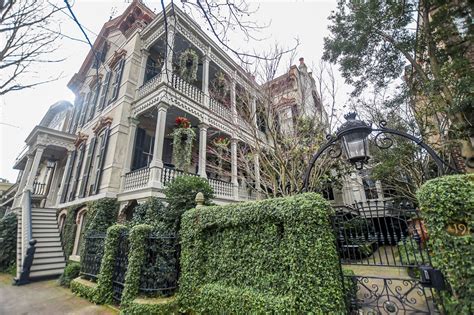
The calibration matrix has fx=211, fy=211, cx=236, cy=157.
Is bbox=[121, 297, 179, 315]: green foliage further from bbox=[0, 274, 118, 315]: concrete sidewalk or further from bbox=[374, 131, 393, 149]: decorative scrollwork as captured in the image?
bbox=[374, 131, 393, 149]: decorative scrollwork

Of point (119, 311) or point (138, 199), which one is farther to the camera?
point (138, 199)

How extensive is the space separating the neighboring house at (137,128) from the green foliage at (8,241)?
0.49m

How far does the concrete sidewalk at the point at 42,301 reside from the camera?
454cm

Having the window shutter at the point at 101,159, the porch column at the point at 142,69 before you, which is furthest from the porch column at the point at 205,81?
the window shutter at the point at 101,159

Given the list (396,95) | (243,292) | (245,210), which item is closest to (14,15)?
(245,210)

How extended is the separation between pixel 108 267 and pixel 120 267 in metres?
0.31

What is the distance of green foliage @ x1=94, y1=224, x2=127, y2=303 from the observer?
16.2ft

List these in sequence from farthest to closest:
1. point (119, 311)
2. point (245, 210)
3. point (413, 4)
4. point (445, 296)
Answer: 1. point (413, 4)
2. point (119, 311)
3. point (245, 210)
4. point (445, 296)

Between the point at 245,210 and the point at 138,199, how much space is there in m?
4.70

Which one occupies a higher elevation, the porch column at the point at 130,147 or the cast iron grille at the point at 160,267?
the porch column at the point at 130,147

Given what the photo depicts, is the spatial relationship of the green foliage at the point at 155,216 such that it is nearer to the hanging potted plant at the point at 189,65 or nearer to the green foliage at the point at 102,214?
the green foliage at the point at 102,214

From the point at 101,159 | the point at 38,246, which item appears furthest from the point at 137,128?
the point at 38,246

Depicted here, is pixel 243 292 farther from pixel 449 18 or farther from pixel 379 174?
pixel 449 18

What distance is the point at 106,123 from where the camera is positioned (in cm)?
929
